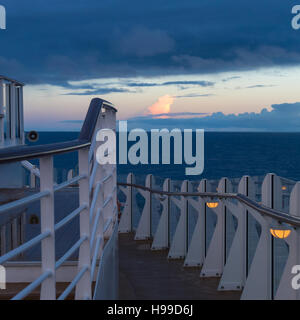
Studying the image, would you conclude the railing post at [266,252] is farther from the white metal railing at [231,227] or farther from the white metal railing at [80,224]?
the white metal railing at [80,224]

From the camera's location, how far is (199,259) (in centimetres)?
737

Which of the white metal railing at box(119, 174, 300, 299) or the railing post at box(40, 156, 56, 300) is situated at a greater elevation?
the railing post at box(40, 156, 56, 300)

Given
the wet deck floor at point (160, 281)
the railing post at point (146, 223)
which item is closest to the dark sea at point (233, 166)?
the railing post at point (146, 223)

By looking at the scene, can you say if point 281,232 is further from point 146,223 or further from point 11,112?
point 11,112

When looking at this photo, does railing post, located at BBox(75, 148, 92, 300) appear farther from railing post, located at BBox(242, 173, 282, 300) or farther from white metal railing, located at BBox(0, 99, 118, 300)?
railing post, located at BBox(242, 173, 282, 300)

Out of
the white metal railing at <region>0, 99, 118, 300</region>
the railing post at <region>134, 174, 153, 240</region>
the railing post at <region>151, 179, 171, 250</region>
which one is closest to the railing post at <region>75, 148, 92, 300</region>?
the white metal railing at <region>0, 99, 118, 300</region>

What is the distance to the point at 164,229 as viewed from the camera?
8.77 metres

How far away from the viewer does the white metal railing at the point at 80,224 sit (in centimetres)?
194

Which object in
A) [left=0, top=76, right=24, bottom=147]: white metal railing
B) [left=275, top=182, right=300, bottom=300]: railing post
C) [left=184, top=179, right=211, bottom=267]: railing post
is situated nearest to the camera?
[left=275, top=182, right=300, bottom=300]: railing post

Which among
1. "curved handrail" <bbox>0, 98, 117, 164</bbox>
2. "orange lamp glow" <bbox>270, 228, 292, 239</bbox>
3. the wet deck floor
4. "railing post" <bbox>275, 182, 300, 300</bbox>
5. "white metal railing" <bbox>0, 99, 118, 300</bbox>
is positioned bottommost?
the wet deck floor

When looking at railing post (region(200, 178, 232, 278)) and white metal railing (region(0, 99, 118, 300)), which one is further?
railing post (region(200, 178, 232, 278))

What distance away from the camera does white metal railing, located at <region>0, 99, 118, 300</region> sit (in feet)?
6.36

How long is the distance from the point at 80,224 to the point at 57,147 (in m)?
0.88

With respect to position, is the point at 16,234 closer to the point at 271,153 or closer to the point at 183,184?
the point at 183,184
